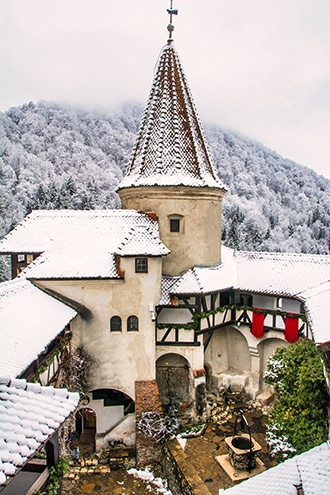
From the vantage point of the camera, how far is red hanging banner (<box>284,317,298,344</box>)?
18797 mm

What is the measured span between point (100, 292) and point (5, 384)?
31.2 feet

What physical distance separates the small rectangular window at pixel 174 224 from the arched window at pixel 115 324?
550 cm

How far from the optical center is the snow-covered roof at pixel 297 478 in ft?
24.6

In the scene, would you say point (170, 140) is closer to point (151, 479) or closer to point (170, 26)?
point (170, 26)

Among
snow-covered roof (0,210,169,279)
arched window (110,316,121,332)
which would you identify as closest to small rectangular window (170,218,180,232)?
snow-covered roof (0,210,169,279)

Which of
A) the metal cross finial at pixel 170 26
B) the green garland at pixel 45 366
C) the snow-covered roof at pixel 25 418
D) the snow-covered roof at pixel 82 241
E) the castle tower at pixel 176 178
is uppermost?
the metal cross finial at pixel 170 26

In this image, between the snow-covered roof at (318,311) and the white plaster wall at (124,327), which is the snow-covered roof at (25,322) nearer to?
the white plaster wall at (124,327)

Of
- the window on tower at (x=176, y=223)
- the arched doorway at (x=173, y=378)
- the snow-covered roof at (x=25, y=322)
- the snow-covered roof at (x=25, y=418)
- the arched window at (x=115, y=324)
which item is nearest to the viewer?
the snow-covered roof at (x=25, y=418)

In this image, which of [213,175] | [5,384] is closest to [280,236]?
[213,175]

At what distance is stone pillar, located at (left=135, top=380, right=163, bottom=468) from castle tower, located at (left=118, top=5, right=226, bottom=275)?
6129 millimetres

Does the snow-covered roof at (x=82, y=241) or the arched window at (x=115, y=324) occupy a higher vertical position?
the snow-covered roof at (x=82, y=241)

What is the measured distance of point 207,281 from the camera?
63.4 feet

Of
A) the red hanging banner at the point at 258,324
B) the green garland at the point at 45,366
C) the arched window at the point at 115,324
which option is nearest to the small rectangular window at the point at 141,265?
the arched window at the point at 115,324

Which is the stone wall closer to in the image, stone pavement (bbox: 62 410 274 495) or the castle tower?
stone pavement (bbox: 62 410 274 495)
